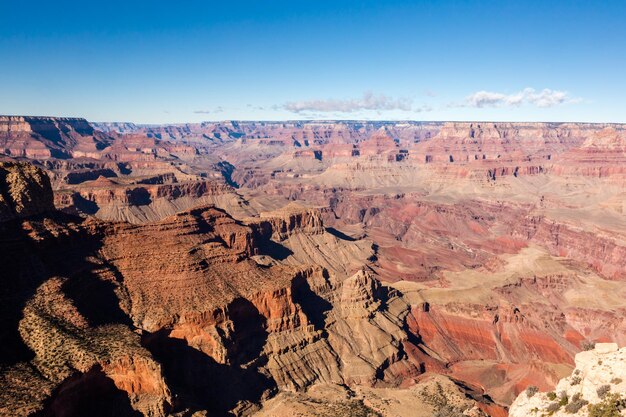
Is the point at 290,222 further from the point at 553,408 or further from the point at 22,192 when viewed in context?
the point at 553,408

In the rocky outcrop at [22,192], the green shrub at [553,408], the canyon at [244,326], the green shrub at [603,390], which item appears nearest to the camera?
the green shrub at [603,390]

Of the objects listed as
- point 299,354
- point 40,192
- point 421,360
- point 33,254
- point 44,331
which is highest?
point 40,192

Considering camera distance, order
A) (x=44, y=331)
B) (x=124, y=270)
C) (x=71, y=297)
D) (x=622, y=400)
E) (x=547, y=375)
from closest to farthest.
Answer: (x=622, y=400)
(x=44, y=331)
(x=71, y=297)
(x=124, y=270)
(x=547, y=375)

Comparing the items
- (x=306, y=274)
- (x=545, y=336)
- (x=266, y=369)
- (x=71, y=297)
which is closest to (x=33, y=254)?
(x=71, y=297)

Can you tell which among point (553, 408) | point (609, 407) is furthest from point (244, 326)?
point (609, 407)

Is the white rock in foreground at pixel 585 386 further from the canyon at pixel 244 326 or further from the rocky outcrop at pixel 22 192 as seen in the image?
the rocky outcrop at pixel 22 192

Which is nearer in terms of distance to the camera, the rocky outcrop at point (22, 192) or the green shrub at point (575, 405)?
the green shrub at point (575, 405)

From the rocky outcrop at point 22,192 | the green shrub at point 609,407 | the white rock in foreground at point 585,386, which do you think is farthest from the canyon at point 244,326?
the green shrub at point 609,407

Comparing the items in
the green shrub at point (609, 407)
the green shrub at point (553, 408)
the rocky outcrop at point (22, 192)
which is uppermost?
the rocky outcrop at point (22, 192)

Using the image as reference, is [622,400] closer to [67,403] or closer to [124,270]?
[67,403]
